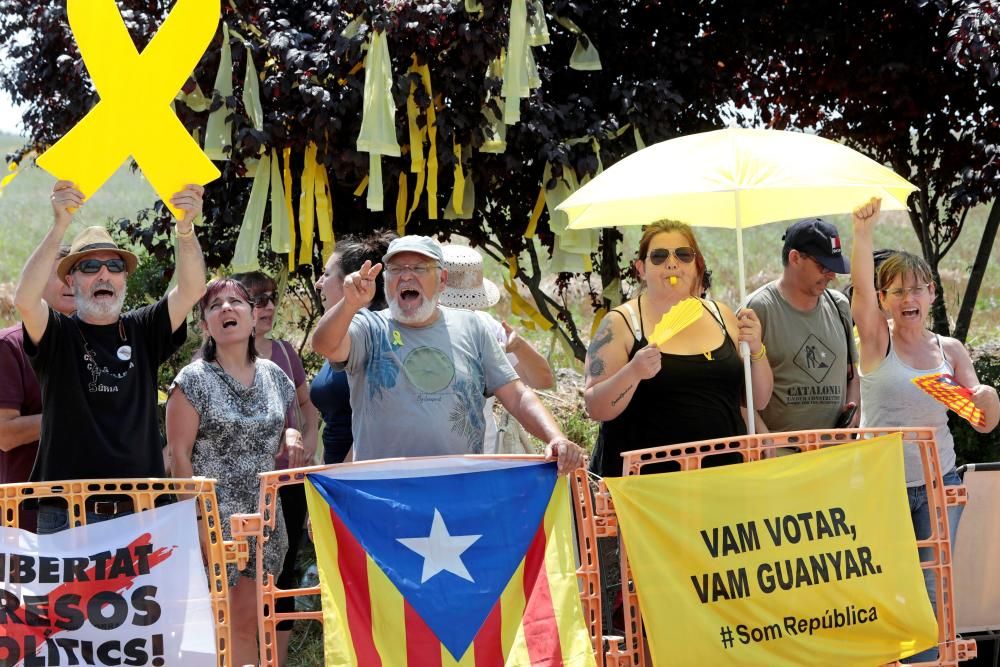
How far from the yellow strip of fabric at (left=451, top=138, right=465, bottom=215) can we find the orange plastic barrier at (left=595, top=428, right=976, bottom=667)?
9.29 ft

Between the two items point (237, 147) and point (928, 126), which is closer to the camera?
point (237, 147)

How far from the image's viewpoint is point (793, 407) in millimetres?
5430

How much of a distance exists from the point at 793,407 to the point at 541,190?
8.82 ft

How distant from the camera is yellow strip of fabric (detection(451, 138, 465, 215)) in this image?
7.11 metres

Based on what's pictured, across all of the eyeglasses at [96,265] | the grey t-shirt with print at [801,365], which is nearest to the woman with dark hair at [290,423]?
the eyeglasses at [96,265]

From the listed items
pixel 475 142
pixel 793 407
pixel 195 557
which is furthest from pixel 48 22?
pixel 793 407

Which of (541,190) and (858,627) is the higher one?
(541,190)

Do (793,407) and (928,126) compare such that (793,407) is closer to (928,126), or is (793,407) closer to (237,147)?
(237,147)

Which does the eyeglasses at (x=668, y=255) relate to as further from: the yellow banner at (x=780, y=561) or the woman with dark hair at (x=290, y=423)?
the woman with dark hair at (x=290, y=423)

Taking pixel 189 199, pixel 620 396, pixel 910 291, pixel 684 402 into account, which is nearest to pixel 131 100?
pixel 189 199

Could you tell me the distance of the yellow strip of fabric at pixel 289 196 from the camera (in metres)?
7.02

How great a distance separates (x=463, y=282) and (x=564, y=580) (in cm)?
208

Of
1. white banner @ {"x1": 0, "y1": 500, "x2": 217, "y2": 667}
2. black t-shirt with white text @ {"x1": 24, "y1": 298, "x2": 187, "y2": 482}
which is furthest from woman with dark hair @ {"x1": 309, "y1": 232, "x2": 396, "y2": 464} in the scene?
white banner @ {"x1": 0, "y1": 500, "x2": 217, "y2": 667}

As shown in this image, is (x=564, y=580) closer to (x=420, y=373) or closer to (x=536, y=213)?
(x=420, y=373)
